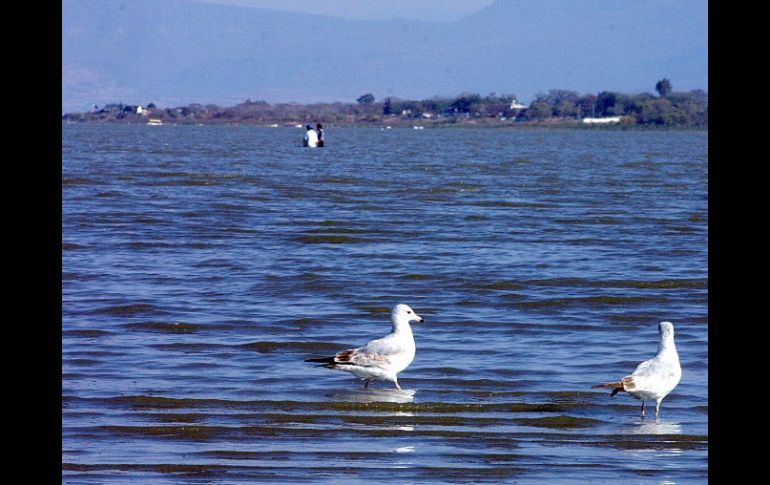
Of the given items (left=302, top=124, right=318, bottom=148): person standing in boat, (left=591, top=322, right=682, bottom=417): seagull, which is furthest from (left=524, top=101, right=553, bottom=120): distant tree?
(left=591, top=322, right=682, bottom=417): seagull

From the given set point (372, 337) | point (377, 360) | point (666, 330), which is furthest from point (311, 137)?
point (666, 330)

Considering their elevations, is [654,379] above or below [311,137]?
below

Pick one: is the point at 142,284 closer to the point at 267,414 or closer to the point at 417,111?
the point at 267,414

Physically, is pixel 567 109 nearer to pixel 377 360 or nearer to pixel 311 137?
pixel 311 137

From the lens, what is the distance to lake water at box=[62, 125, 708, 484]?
20.9 ft

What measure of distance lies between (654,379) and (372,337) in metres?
3.83

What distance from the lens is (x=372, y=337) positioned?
11.0m

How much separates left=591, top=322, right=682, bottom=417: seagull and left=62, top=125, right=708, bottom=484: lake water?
0.22 meters

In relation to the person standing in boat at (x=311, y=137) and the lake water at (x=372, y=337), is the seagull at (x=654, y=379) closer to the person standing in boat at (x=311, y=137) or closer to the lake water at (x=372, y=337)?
the lake water at (x=372, y=337)

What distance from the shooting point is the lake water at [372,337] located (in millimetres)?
6383

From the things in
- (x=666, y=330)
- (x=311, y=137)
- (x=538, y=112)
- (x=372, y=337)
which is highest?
(x=538, y=112)

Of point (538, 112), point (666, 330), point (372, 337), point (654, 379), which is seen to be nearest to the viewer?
point (654, 379)

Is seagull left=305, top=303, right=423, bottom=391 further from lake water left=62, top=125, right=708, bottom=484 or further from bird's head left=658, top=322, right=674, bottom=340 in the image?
bird's head left=658, top=322, right=674, bottom=340
